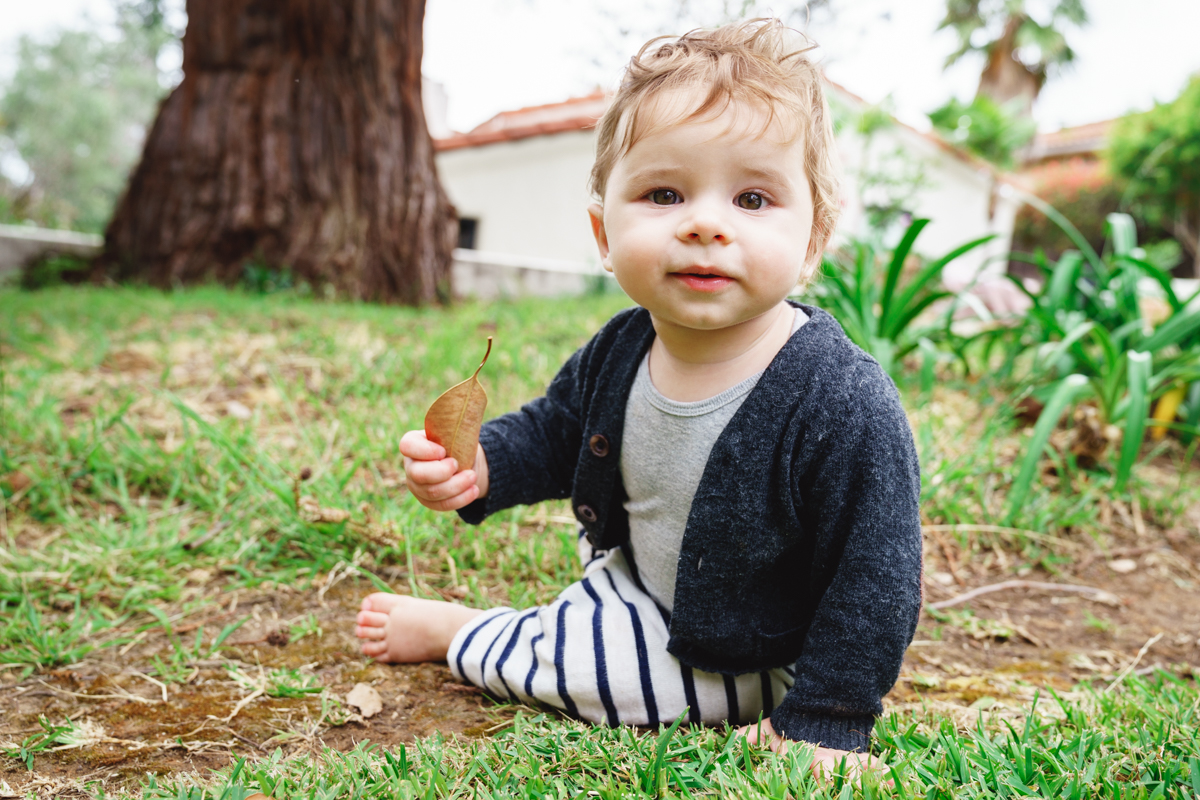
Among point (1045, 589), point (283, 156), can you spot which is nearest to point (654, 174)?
point (1045, 589)

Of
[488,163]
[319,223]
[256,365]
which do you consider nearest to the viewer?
[256,365]

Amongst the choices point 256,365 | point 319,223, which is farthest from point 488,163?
point 256,365

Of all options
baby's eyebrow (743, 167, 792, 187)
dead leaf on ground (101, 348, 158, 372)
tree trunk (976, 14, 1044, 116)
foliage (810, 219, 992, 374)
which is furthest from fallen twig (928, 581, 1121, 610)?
tree trunk (976, 14, 1044, 116)

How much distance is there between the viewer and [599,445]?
1.33 metres

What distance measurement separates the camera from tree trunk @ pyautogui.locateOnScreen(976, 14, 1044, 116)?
1928 centimetres

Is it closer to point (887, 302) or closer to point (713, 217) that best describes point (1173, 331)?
point (887, 302)

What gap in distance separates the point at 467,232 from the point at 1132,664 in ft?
35.3

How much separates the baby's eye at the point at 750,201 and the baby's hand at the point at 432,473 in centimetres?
56

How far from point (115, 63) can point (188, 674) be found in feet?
102

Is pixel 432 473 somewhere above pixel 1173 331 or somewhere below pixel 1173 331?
below

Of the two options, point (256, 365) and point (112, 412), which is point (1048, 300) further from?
point (112, 412)

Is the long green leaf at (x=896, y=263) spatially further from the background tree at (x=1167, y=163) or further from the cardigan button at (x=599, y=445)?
the background tree at (x=1167, y=163)

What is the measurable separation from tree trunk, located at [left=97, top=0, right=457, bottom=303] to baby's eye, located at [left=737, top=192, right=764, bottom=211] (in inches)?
149

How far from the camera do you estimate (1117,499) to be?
234 centimetres
